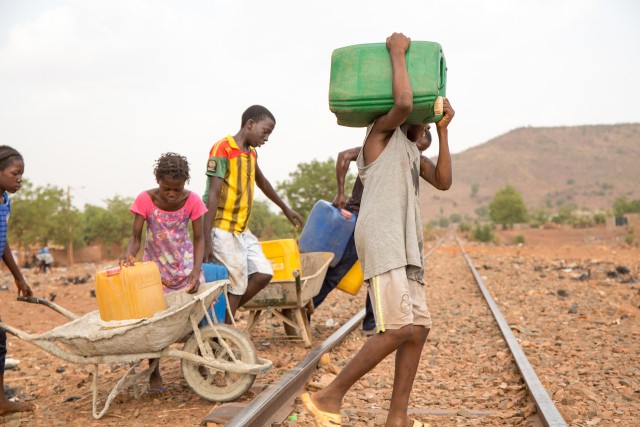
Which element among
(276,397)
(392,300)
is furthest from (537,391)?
(276,397)

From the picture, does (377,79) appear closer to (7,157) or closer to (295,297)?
(7,157)

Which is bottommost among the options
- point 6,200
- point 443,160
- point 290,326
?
point 290,326

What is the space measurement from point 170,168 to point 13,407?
2.00m

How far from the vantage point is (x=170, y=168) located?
4.88m

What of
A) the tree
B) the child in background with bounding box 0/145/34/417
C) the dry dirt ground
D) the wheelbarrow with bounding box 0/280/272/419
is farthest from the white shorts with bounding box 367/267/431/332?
the tree

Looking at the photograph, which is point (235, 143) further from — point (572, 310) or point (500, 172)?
point (500, 172)

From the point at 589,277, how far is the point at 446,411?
466 inches

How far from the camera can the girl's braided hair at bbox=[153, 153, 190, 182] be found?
4.88m

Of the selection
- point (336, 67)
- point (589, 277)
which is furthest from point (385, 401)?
point (589, 277)

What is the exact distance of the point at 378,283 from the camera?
11.8 ft

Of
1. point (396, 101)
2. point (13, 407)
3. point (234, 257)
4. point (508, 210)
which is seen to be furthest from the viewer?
point (508, 210)

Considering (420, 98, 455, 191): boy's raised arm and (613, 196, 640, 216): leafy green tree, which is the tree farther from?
(420, 98, 455, 191): boy's raised arm

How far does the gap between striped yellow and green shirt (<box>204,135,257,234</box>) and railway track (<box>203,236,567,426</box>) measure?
1.30 meters

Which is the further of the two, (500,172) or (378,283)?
(500,172)
